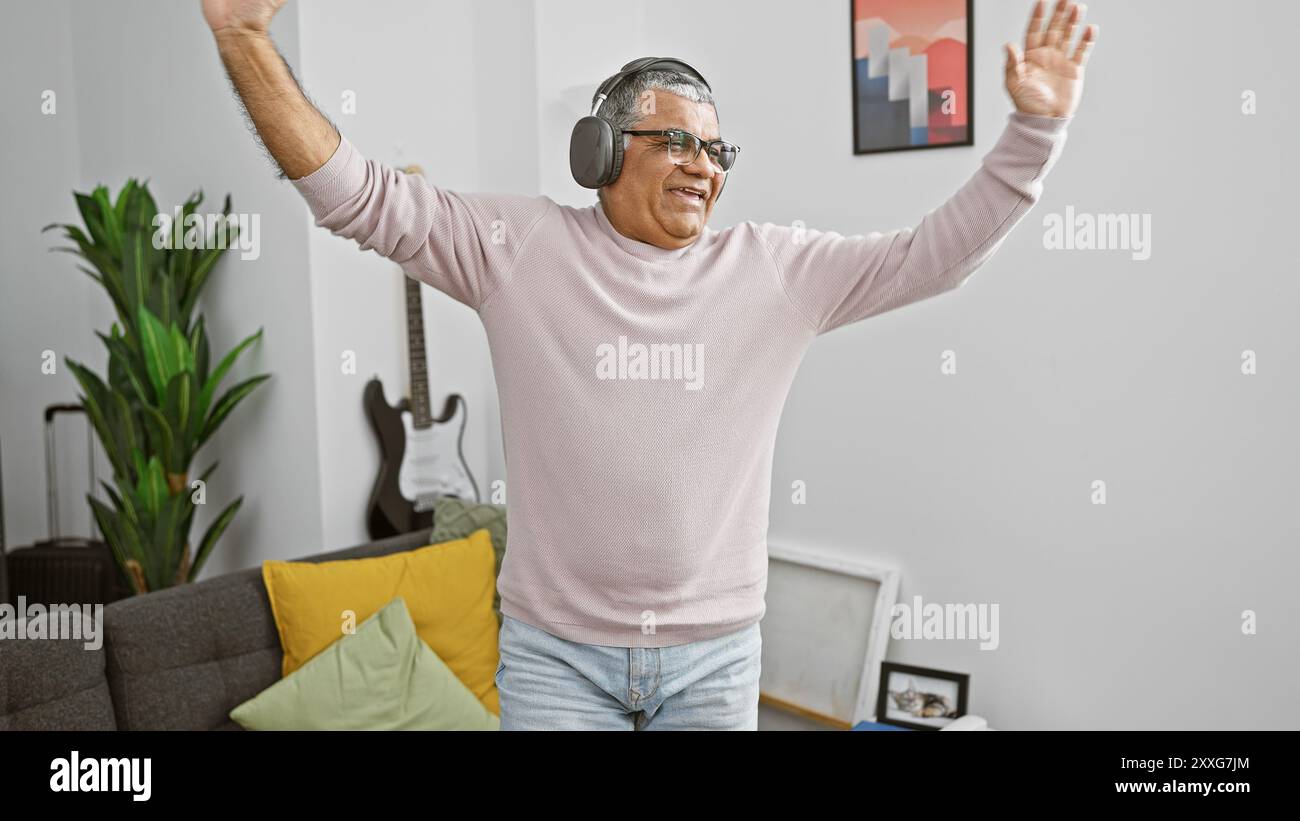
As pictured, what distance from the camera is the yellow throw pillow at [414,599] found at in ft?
8.91

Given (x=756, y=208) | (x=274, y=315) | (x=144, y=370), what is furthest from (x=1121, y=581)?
(x=144, y=370)

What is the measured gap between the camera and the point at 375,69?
3.35 metres

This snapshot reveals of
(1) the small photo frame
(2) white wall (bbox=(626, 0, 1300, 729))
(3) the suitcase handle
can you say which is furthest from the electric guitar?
(1) the small photo frame

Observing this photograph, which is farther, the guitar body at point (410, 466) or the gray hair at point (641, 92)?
the guitar body at point (410, 466)

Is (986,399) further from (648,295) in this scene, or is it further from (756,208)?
(648,295)

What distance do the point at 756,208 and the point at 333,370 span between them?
1314 millimetres

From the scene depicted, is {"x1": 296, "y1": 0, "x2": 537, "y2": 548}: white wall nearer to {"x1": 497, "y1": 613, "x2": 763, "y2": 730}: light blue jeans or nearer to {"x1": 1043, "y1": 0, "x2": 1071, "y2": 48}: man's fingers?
{"x1": 497, "y1": 613, "x2": 763, "y2": 730}: light blue jeans

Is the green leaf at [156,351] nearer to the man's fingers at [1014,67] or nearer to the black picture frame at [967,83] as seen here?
the black picture frame at [967,83]

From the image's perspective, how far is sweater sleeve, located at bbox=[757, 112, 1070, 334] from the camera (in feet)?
4.09

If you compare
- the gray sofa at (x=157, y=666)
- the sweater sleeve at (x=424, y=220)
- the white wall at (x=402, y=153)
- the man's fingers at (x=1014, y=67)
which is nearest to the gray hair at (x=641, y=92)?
the sweater sleeve at (x=424, y=220)

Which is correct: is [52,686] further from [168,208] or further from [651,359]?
[168,208]

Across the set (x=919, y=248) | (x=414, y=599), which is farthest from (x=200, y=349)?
(x=919, y=248)

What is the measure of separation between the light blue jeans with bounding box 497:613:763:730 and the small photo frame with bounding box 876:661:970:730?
166cm

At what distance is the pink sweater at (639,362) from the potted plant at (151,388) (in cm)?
219
